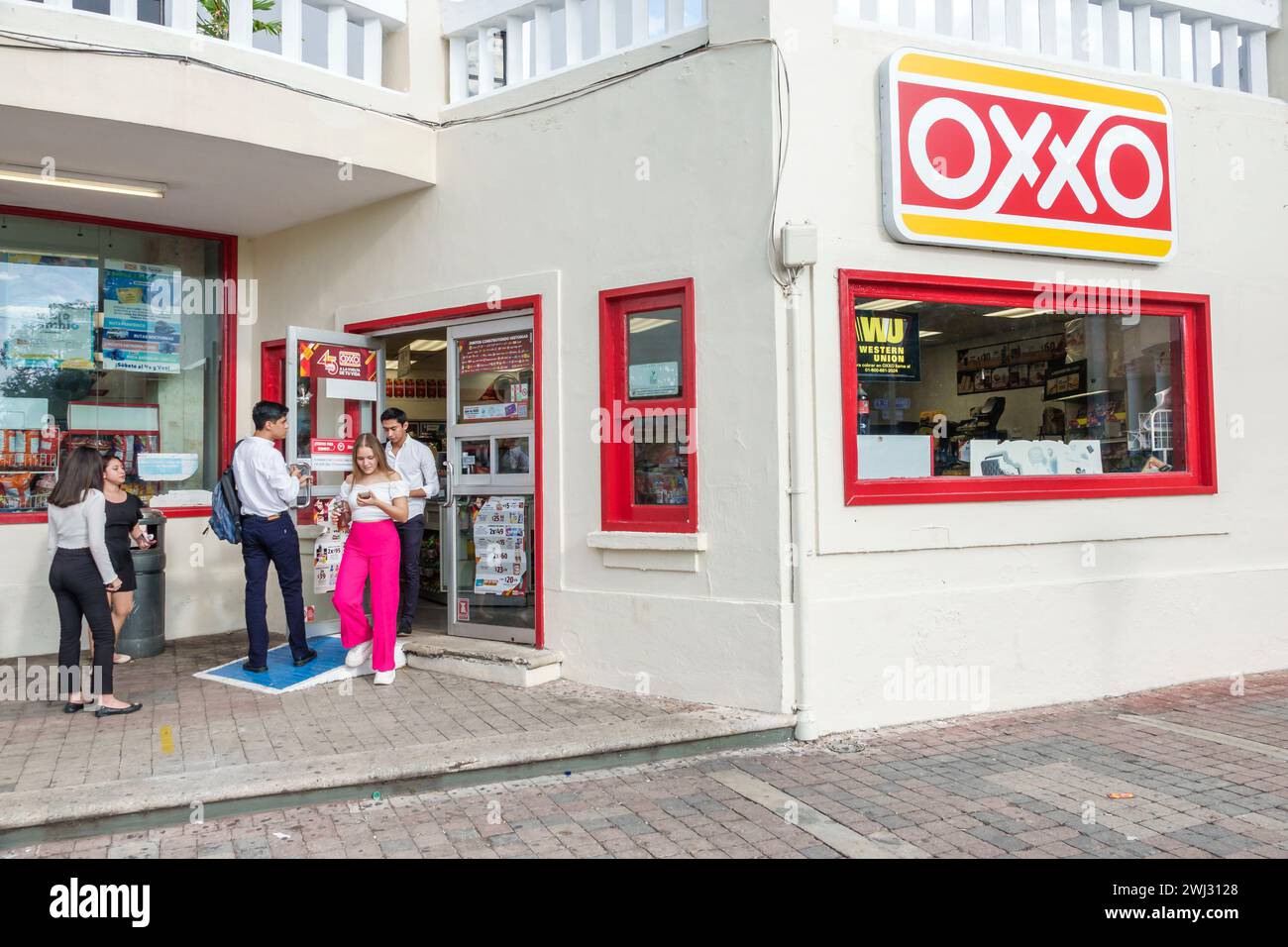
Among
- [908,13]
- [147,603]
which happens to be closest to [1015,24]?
[908,13]

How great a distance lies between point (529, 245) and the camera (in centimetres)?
778

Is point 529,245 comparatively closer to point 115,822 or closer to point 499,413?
point 499,413

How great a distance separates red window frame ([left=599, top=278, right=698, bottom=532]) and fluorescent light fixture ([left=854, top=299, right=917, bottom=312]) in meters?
1.22

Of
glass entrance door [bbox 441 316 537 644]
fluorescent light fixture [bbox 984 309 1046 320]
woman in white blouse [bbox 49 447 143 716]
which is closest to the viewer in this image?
woman in white blouse [bbox 49 447 143 716]

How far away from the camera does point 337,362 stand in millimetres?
8547

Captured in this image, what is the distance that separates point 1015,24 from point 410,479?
18.7ft

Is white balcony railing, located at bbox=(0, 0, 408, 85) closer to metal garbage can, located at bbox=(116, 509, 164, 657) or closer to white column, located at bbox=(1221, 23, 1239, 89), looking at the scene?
metal garbage can, located at bbox=(116, 509, 164, 657)

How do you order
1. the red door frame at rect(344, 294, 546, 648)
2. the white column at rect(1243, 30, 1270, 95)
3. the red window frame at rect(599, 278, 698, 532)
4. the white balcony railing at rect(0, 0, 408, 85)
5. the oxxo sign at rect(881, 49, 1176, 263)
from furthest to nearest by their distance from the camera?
the white column at rect(1243, 30, 1270, 95) < the red door frame at rect(344, 294, 546, 648) < the white balcony railing at rect(0, 0, 408, 85) < the red window frame at rect(599, 278, 698, 532) < the oxxo sign at rect(881, 49, 1176, 263)

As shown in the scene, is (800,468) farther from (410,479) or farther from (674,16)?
(410,479)

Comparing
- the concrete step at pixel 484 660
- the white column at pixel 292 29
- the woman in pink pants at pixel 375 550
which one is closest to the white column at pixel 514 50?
the white column at pixel 292 29

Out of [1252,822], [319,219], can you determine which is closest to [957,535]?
[1252,822]

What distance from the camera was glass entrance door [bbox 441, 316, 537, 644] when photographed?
789 cm

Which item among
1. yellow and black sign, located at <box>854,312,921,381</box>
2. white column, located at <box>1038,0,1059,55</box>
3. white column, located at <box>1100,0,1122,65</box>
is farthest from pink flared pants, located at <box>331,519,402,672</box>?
white column, located at <box>1100,0,1122,65</box>

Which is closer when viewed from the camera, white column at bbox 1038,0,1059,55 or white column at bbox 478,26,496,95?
white column at bbox 1038,0,1059,55
